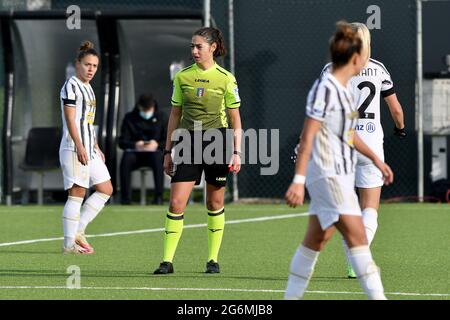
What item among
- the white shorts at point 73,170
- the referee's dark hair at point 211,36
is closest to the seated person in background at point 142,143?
the white shorts at point 73,170

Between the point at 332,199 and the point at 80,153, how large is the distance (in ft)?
16.1

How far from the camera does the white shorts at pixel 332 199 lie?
24.5 ft

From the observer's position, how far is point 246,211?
59.1 feet

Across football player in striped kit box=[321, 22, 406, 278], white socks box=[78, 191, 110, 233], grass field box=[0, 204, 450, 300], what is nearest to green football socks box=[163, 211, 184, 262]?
grass field box=[0, 204, 450, 300]

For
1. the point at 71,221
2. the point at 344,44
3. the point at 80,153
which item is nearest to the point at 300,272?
the point at 344,44

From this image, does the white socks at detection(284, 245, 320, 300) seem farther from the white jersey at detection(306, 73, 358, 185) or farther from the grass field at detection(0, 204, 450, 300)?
the grass field at detection(0, 204, 450, 300)

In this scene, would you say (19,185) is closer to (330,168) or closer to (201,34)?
(201,34)

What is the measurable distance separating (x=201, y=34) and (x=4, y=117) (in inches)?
402

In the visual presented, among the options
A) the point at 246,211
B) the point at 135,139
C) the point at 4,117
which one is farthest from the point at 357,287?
the point at 4,117

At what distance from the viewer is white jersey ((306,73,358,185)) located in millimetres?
7438

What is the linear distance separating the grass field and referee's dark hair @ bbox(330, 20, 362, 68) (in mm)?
2144

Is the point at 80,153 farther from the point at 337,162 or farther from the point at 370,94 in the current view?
the point at 337,162

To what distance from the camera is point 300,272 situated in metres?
7.61

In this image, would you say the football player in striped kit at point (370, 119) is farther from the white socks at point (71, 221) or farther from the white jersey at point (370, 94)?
the white socks at point (71, 221)
